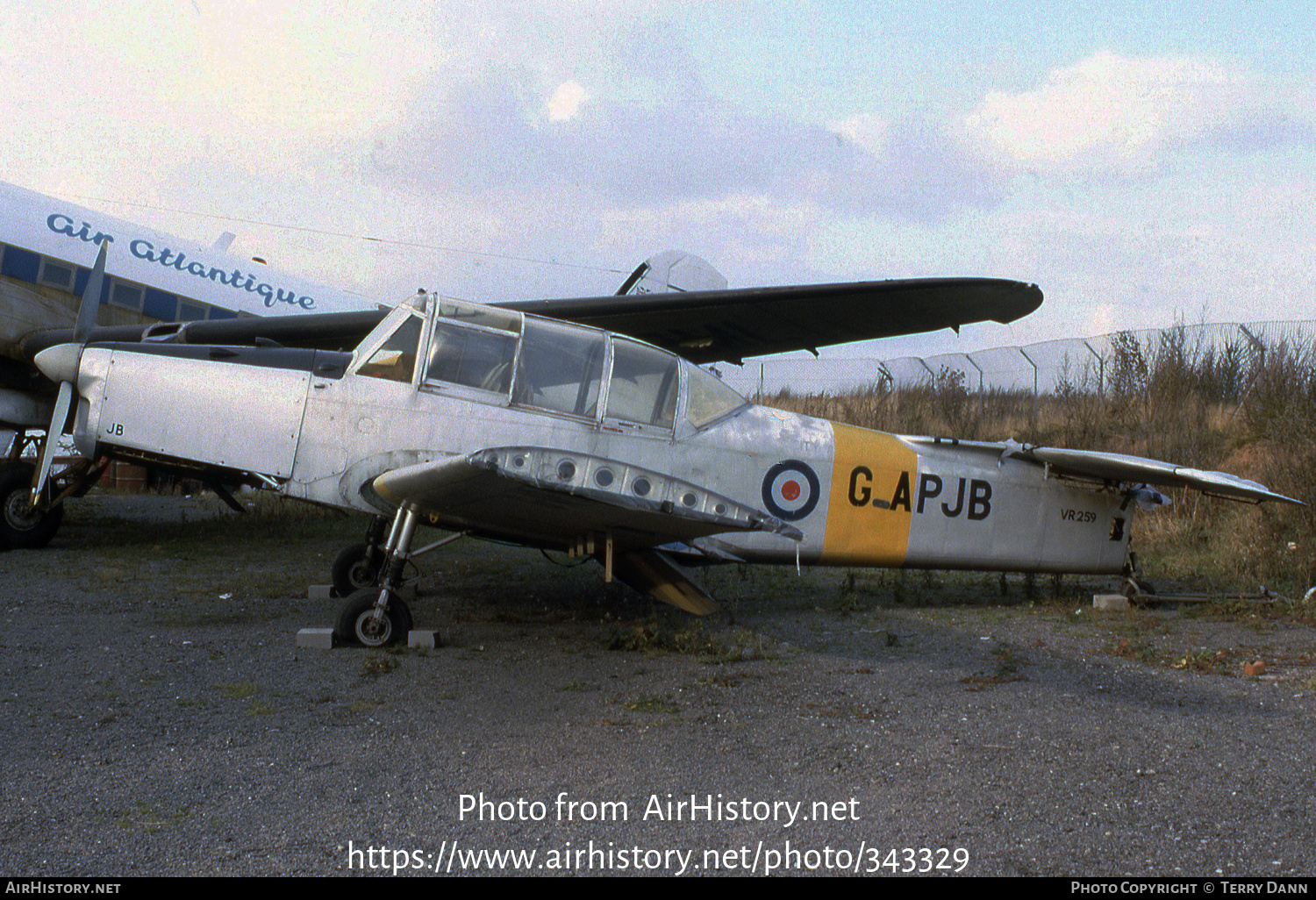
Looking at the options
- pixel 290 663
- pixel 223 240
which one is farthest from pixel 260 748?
pixel 223 240

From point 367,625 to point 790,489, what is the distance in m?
2.95

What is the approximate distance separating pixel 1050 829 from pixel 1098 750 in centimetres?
97

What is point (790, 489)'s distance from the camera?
6.24 metres

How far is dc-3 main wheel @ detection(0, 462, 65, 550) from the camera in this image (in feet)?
28.9

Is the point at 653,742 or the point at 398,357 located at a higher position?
the point at 398,357

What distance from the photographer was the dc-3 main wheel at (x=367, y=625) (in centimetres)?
527

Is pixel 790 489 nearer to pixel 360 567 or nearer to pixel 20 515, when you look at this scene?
pixel 360 567

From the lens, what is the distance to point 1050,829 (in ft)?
9.41

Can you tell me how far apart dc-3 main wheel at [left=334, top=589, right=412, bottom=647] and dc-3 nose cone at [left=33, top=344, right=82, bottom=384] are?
2593 millimetres

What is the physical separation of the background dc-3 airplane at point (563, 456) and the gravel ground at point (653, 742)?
626 mm

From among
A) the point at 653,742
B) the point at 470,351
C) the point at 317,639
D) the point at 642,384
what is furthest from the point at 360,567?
the point at 653,742

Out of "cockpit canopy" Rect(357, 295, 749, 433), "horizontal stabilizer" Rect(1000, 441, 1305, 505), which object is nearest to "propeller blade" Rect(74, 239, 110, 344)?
"cockpit canopy" Rect(357, 295, 749, 433)

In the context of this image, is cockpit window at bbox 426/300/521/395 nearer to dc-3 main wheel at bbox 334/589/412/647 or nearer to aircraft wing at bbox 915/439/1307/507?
dc-3 main wheel at bbox 334/589/412/647
